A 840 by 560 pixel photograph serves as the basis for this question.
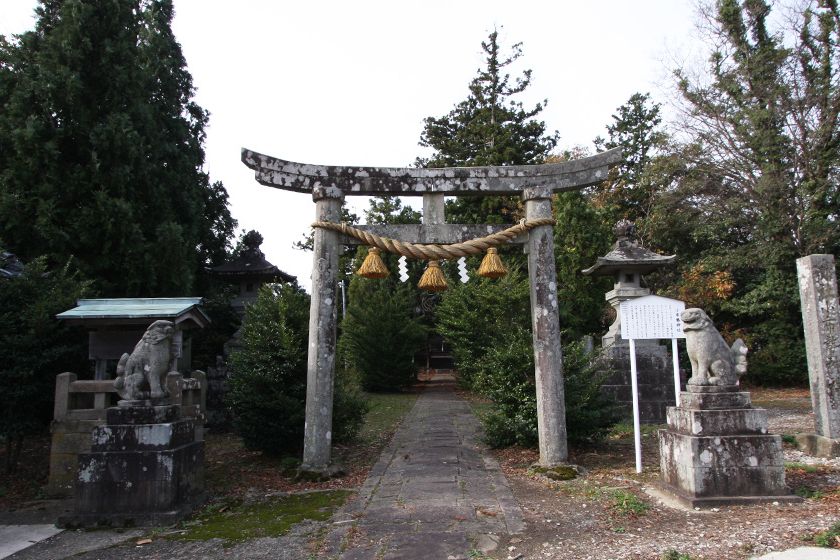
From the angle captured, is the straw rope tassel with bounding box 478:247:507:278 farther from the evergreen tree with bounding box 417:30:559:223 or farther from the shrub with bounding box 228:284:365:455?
the evergreen tree with bounding box 417:30:559:223

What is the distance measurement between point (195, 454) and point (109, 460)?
1.01m

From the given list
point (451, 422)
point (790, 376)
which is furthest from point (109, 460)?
point (790, 376)

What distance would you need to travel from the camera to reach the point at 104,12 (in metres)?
11.6

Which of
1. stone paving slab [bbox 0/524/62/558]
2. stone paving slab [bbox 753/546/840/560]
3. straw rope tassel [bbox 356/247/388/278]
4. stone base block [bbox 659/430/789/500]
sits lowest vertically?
stone paving slab [bbox 0/524/62/558]

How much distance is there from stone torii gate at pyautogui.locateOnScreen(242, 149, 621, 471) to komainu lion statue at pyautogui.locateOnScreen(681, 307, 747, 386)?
185 centimetres

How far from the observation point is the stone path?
469 centimetres

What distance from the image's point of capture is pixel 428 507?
5.80 metres

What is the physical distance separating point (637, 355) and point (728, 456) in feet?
23.6

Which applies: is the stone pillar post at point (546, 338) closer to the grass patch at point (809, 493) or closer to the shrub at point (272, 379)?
the grass patch at point (809, 493)

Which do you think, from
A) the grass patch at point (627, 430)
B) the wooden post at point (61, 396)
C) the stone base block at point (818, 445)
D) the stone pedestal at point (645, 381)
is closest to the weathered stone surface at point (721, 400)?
the stone base block at point (818, 445)

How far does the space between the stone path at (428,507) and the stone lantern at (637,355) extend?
14.5ft

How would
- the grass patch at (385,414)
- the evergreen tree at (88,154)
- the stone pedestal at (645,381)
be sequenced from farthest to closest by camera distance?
1. the stone pedestal at (645,381)
2. the grass patch at (385,414)
3. the evergreen tree at (88,154)

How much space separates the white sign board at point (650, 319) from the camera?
7.25m

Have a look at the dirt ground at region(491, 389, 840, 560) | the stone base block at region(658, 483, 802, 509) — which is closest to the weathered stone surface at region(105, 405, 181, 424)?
the dirt ground at region(491, 389, 840, 560)
